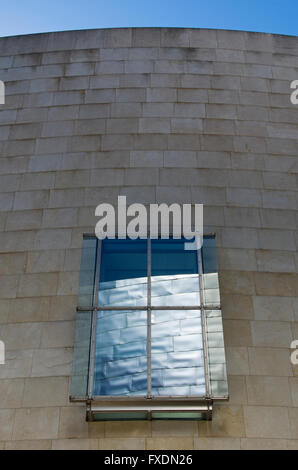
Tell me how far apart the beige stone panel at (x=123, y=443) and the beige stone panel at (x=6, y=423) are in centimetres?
196

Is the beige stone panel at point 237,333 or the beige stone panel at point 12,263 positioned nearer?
the beige stone panel at point 237,333

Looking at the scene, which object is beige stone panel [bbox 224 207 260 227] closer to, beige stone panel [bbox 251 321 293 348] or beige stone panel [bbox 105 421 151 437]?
beige stone panel [bbox 251 321 293 348]

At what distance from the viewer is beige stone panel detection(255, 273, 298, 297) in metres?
11.1

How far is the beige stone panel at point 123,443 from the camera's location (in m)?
9.04

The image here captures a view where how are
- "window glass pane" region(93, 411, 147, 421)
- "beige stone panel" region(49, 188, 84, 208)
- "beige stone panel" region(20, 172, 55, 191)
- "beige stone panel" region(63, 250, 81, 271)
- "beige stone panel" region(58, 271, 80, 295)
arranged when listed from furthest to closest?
"beige stone panel" region(20, 172, 55, 191)
"beige stone panel" region(49, 188, 84, 208)
"beige stone panel" region(63, 250, 81, 271)
"beige stone panel" region(58, 271, 80, 295)
"window glass pane" region(93, 411, 147, 421)

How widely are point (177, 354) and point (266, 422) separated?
233 cm

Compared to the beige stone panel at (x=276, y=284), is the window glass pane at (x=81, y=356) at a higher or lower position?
lower

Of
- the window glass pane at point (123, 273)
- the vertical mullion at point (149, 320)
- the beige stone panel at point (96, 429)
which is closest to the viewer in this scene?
the beige stone panel at point (96, 429)

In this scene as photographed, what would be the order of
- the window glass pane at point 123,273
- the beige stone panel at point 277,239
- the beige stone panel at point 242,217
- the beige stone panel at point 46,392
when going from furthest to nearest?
1. the beige stone panel at point 242,217
2. the beige stone panel at point 277,239
3. the window glass pane at point 123,273
4. the beige stone panel at point 46,392

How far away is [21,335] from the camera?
1048 cm

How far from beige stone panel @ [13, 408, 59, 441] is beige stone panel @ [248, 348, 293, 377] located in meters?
4.49

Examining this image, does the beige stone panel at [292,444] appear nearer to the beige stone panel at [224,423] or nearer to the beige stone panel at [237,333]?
the beige stone panel at [224,423]

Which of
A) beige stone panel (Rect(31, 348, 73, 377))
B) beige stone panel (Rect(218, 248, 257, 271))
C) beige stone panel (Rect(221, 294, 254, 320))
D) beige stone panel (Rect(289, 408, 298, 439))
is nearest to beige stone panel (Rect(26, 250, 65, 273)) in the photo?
beige stone panel (Rect(31, 348, 73, 377))

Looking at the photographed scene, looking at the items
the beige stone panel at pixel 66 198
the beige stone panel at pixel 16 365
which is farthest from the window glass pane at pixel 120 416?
the beige stone panel at pixel 66 198
